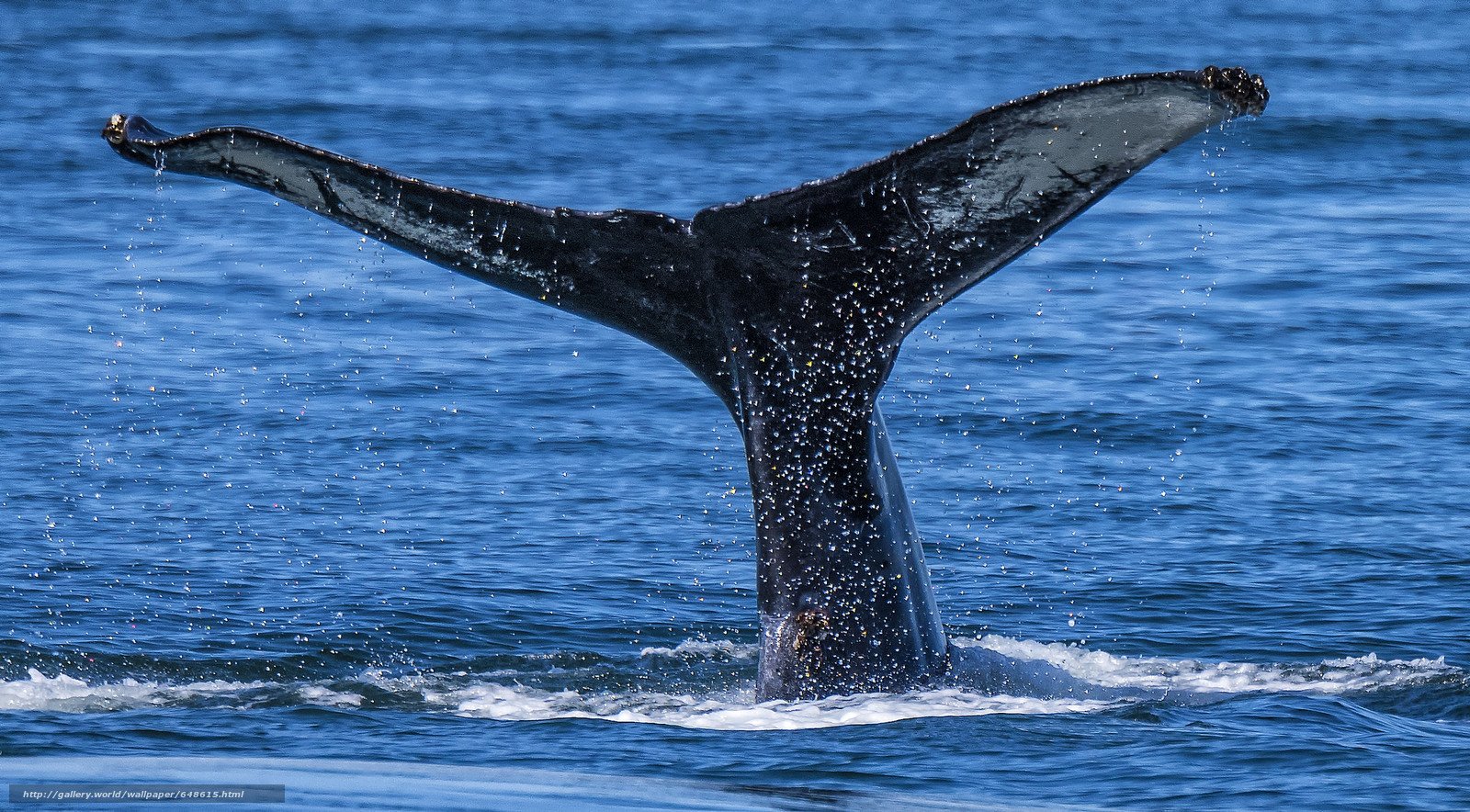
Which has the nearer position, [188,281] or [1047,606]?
[1047,606]

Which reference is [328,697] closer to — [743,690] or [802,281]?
[743,690]

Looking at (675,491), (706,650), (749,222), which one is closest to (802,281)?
(749,222)

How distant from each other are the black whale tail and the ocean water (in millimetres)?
353

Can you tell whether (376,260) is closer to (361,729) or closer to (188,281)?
(188,281)

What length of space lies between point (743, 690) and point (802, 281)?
2.18 meters

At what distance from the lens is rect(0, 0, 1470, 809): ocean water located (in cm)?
698

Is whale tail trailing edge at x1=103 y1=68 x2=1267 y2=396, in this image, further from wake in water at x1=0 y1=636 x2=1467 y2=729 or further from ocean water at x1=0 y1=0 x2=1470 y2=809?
→ ocean water at x1=0 y1=0 x2=1470 y2=809

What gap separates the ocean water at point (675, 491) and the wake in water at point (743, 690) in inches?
1.2

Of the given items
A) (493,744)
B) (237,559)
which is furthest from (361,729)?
(237,559)

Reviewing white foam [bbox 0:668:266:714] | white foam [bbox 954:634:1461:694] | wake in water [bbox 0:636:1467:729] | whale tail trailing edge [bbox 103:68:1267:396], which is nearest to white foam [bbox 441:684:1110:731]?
wake in water [bbox 0:636:1467:729]

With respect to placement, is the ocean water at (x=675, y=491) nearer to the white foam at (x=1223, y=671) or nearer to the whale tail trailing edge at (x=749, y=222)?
the white foam at (x=1223, y=671)

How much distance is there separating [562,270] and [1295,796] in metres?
2.72

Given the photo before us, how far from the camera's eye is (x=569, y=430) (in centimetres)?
1363

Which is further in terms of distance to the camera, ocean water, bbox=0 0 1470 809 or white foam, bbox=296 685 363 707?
white foam, bbox=296 685 363 707
